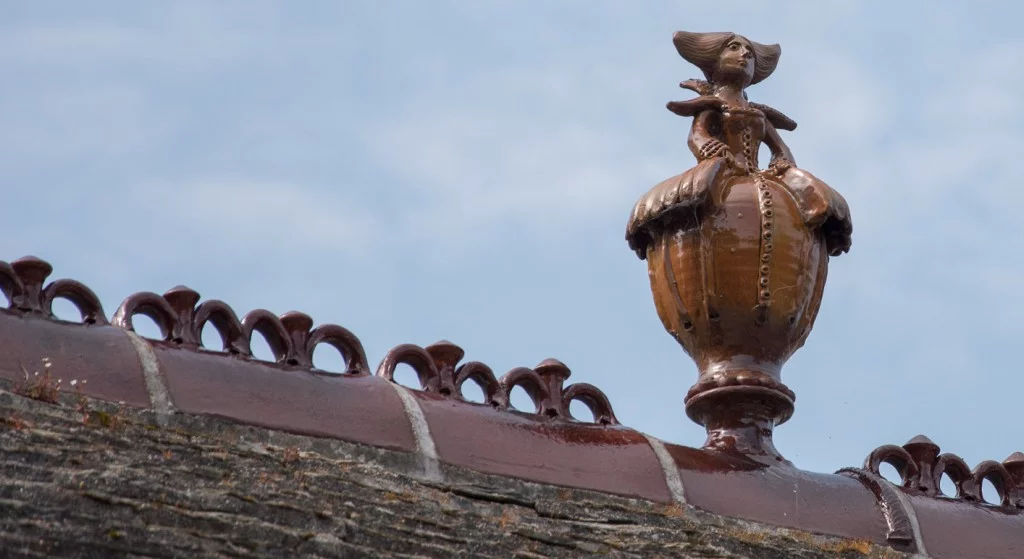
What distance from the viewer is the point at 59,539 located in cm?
852

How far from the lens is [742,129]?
12.1 m

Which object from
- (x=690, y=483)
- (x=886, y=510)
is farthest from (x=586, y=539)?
(x=886, y=510)

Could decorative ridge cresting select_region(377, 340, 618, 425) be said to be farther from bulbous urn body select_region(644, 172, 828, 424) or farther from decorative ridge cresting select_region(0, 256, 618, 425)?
bulbous urn body select_region(644, 172, 828, 424)

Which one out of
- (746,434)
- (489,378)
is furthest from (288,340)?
(746,434)

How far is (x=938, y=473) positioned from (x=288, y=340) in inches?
118

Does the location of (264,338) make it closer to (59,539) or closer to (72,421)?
(72,421)

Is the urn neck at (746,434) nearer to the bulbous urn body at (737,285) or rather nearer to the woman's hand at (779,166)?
the bulbous urn body at (737,285)

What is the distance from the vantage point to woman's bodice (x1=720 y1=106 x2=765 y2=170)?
473 inches

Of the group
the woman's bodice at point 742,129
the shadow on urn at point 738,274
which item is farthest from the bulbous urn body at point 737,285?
the woman's bodice at point 742,129

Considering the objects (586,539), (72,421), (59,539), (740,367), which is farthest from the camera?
(740,367)

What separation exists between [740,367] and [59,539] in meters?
3.87

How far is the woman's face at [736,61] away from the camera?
12250mm

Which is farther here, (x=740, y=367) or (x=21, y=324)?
(x=740, y=367)

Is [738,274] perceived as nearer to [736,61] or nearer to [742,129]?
[742,129]
